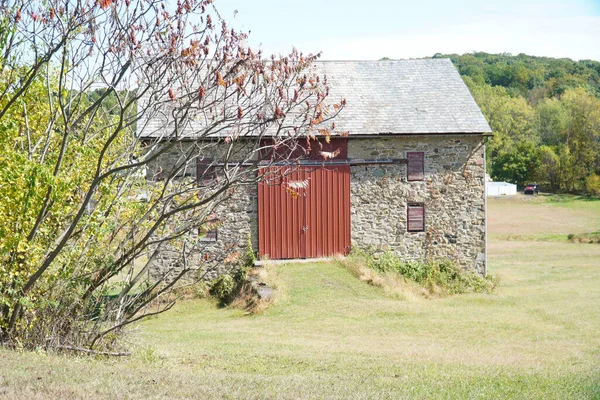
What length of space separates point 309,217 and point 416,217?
9.92 ft

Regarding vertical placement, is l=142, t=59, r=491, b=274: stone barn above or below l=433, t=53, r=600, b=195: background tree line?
below

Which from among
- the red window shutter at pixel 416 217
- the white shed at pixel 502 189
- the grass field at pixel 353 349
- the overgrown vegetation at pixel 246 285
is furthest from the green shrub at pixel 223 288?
the white shed at pixel 502 189

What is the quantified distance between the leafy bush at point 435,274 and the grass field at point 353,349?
74cm

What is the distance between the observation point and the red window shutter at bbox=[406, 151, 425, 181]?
2064 centimetres

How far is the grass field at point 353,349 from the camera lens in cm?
795

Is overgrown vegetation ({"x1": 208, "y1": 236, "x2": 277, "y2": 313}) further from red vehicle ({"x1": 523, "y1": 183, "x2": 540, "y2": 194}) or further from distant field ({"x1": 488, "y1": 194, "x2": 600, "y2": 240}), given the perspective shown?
A: red vehicle ({"x1": 523, "y1": 183, "x2": 540, "y2": 194})

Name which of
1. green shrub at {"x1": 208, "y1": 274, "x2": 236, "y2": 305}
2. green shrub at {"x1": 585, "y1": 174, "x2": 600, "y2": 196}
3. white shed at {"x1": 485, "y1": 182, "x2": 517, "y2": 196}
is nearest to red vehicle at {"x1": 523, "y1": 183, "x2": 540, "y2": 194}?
white shed at {"x1": 485, "y1": 182, "x2": 517, "y2": 196}

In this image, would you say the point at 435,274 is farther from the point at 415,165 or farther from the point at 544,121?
the point at 544,121

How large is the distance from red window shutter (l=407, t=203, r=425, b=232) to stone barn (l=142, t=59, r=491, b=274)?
3 cm

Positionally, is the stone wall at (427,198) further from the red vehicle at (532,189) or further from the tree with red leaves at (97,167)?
the red vehicle at (532,189)

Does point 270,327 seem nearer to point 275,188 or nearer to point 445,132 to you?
point 275,188

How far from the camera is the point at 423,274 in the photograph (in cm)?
2047

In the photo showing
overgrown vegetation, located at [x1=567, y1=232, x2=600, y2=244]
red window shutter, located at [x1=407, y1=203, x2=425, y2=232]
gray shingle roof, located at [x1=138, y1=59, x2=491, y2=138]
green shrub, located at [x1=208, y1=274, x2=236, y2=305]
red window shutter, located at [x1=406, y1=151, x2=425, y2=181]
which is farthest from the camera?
overgrown vegetation, located at [x1=567, y1=232, x2=600, y2=244]

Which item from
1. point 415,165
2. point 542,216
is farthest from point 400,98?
point 542,216
